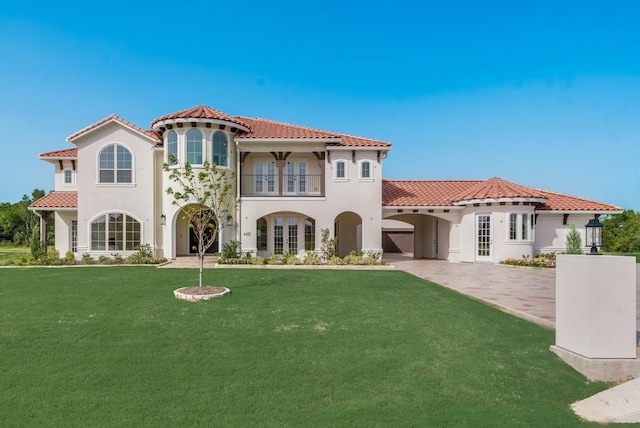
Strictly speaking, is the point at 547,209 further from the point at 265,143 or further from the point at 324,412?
the point at 324,412

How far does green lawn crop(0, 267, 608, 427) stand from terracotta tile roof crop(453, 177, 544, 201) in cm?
1199

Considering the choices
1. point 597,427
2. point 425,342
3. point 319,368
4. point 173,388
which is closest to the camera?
point 597,427

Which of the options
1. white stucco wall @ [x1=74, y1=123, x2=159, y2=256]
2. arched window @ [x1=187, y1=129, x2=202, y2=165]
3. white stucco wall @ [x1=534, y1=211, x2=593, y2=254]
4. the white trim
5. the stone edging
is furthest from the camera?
white stucco wall @ [x1=534, y1=211, x2=593, y2=254]

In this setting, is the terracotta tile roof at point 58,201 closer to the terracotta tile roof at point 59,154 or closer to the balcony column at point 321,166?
the terracotta tile roof at point 59,154

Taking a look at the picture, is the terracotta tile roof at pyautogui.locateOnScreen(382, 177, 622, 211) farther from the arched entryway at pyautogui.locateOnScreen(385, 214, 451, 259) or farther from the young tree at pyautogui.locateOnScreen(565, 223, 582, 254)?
the young tree at pyautogui.locateOnScreen(565, 223, 582, 254)

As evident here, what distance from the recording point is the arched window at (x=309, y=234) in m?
21.5

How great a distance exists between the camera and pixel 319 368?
6.50m

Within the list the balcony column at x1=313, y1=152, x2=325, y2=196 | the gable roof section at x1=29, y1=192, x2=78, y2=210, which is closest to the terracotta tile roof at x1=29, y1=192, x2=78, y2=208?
the gable roof section at x1=29, y1=192, x2=78, y2=210

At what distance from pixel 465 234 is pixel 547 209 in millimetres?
4832

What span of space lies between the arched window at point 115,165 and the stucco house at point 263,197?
0.05 metres

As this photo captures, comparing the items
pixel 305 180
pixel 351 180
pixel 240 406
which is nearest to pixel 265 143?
pixel 305 180

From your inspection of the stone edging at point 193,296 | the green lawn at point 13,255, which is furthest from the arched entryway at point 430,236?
the green lawn at point 13,255

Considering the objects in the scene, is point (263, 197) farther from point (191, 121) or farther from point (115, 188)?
point (115, 188)

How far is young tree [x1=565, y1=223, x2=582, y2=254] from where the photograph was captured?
65.9ft
